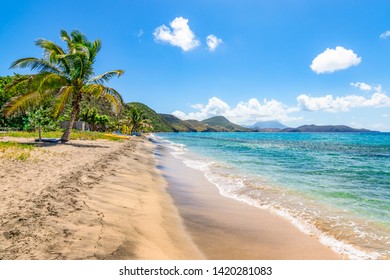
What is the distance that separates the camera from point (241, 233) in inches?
266

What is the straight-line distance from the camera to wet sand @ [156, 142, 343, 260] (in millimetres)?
5617

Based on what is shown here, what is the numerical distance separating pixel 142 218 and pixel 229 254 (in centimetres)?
264

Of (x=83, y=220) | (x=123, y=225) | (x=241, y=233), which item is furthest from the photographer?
(x=241, y=233)

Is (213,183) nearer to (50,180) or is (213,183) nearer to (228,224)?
(228,224)

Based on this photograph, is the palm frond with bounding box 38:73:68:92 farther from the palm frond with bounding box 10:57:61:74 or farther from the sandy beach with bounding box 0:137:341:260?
the sandy beach with bounding box 0:137:341:260

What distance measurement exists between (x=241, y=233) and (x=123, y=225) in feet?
9.69

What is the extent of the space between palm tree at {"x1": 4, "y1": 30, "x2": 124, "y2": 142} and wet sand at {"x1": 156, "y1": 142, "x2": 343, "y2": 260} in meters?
18.3

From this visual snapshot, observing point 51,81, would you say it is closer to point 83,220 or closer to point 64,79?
point 64,79

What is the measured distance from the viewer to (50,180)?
9.19 metres

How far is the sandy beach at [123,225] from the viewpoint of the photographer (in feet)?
15.4

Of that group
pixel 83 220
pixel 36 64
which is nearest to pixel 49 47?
pixel 36 64

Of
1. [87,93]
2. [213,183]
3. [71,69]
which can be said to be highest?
[71,69]

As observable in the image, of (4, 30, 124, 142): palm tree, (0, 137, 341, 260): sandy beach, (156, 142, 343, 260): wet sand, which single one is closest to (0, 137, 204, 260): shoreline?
(0, 137, 341, 260): sandy beach
